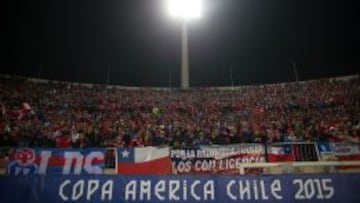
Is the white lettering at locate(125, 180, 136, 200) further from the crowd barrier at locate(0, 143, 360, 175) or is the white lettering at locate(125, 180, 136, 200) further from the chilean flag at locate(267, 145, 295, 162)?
the chilean flag at locate(267, 145, 295, 162)

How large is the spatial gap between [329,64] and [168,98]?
14467 millimetres

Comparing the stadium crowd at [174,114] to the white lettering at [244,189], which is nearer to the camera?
the white lettering at [244,189]

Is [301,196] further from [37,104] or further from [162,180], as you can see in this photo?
[37,104]

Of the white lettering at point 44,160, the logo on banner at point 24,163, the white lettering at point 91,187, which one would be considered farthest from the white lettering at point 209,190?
the logo on banner at point 24,163

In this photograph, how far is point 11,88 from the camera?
25672 mm

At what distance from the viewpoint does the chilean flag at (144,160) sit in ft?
43.7

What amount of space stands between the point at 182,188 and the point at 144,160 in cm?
524

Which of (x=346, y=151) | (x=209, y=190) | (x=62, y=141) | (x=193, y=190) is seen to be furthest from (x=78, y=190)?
(x=346, y=151)

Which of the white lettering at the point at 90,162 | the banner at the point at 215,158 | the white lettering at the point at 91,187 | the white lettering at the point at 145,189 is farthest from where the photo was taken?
the banner at the point at 215,158

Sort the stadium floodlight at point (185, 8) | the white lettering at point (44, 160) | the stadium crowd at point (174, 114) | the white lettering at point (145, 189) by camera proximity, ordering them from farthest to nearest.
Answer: the stadium floodlight at point (185, 8) < the stadium crowd at point (174, 114) < the white lettering at point (44, 160) < the white lettering at point (145, 189)

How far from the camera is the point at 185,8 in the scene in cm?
2788

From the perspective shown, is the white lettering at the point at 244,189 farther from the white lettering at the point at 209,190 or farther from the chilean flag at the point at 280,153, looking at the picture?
the chilean flag at the point at 280,153

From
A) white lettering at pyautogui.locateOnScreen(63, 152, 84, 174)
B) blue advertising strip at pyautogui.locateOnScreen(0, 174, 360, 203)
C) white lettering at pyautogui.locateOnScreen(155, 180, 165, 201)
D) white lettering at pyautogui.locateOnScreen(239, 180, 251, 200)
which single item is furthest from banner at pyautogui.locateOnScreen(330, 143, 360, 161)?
white lettering at pyautogui.locateOnScreen(63, 152, 84, 174)

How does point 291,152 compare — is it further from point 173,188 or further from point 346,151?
point 173,188
